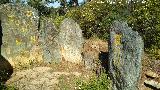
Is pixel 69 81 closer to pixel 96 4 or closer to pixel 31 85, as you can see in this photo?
pixel 31 85

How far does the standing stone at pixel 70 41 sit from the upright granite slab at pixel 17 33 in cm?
111

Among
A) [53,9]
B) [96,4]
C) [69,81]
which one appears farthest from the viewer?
[53,9]

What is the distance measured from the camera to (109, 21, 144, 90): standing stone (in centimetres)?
1212

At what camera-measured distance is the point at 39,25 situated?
51.0 ft

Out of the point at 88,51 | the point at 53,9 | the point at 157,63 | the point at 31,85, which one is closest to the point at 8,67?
the point at 31,85

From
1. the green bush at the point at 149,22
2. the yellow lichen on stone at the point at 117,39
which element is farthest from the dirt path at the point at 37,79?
the green bush at the point at 149,22

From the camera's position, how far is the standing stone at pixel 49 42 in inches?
595

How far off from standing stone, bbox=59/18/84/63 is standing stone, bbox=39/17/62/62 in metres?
0.20

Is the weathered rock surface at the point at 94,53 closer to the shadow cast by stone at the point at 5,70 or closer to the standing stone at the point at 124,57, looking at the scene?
the standing stone at the point at 124,57

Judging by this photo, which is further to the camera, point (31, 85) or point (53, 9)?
point (53, 9)

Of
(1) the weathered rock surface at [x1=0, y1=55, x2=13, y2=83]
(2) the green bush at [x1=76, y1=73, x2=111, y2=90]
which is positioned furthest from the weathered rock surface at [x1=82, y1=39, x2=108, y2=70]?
(1) the weathered rock surface at [x1=0, y1=55, x2=13, y2=83]

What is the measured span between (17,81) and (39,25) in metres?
2.86

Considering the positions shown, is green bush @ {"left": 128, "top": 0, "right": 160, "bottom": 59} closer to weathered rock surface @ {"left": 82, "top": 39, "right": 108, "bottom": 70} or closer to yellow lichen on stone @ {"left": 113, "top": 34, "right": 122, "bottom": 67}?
weathered rock surface @ {"left": 82, "top": 39, "right": 108, "bottom": 70}

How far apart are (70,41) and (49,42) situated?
2.72 feet
